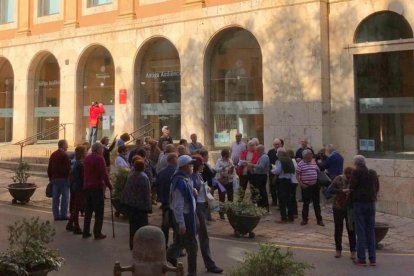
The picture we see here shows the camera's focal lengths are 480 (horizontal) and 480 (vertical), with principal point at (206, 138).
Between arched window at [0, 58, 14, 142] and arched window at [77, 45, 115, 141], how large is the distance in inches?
235

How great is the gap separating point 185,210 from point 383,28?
1071cm

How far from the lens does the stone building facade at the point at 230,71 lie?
14625 millimetres

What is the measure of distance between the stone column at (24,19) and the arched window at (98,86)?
188 inches

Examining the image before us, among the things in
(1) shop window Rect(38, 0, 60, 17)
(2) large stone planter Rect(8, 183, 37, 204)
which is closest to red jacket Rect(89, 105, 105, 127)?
(2) large stone planter Rect(8, 183, 37, 204)

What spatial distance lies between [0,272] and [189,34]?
14729 millimetres

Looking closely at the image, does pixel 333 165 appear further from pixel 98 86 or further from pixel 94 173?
pixel 98 86

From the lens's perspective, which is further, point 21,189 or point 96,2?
point 96,2

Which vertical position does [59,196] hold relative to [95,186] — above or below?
below

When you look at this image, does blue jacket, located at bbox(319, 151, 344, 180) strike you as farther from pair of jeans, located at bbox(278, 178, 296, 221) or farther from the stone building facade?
the stone building facade

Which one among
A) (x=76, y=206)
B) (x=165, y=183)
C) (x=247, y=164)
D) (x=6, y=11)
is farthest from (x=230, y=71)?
(x=6, y=11)

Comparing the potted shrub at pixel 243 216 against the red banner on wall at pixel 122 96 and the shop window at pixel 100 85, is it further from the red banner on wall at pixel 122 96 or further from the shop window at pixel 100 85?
the shop window at pixel 100 85

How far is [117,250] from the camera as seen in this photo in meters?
8.56

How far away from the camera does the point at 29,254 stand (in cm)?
534

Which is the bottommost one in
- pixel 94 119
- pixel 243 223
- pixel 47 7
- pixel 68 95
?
pixel 243 223
